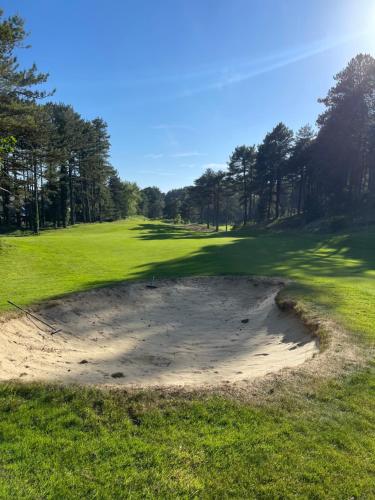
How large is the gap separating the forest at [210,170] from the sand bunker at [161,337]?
527 inches

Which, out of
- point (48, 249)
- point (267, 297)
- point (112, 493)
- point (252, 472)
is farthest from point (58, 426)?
point (48, 249)

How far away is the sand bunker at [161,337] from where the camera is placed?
7.02 meters

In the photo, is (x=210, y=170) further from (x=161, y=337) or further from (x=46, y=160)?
(x=161, y=337)

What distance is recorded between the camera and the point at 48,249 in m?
21.9

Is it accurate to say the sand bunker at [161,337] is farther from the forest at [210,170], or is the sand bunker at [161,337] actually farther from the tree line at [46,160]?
the forest at [210,170]

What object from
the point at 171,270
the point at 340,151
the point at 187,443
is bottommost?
the point at 187,443

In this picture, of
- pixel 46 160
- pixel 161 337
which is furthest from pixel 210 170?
pixel 161 337

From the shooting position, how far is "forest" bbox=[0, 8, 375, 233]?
24891mm

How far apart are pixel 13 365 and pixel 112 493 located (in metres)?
4.43

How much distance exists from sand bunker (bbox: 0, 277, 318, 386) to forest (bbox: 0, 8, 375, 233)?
1340cm

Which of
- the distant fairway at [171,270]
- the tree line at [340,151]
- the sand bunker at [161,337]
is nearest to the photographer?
the sand bunker at [161,337]

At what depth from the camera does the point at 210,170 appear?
8875 cm

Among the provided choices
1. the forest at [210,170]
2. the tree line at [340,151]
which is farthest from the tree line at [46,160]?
the tree line at [340,151]

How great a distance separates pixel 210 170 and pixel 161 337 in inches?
3215
